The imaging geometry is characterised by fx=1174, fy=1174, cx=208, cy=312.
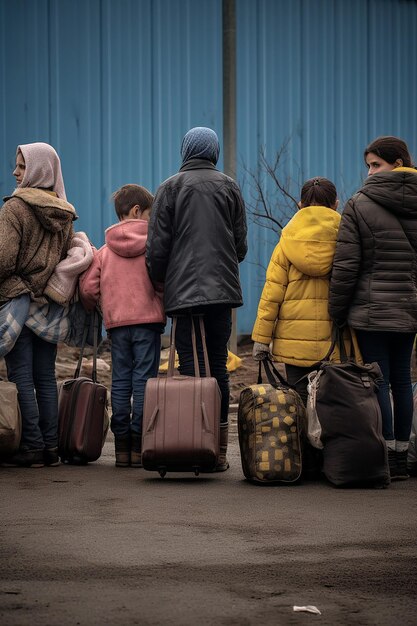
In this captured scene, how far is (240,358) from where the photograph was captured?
13750 millimetres

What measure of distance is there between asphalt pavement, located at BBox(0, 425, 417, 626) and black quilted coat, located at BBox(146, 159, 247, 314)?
111 centimetres

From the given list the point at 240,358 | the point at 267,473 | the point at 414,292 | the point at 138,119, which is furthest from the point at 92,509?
the point at 138,119

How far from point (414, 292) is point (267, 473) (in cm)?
137

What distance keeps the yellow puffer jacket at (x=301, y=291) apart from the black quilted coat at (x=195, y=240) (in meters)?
0.24

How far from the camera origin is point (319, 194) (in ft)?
23.2

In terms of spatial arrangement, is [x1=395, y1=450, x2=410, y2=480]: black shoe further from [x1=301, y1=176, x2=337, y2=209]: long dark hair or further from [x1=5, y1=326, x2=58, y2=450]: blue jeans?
[x1=5, y1=326, x2=58, y2=450]: blue jeans

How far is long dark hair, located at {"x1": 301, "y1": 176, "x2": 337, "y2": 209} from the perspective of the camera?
23.2ft

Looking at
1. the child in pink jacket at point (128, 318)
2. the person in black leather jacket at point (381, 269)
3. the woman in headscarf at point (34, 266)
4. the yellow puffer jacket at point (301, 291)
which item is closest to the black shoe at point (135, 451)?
the child in pink jacket at point (128, 318)

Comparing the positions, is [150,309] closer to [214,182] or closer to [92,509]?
[214,182]

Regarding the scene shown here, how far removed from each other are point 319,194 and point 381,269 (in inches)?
25.1

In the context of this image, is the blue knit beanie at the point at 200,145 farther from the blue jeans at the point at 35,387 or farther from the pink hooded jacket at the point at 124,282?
the blue jeans at the point at 35,387

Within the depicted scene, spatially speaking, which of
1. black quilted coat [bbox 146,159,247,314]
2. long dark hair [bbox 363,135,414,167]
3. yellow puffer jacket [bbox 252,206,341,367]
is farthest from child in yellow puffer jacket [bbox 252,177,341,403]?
long dark hair [bbox 363,135,414,167]

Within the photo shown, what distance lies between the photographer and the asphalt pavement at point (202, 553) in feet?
12.7

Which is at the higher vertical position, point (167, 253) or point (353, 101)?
point (353, 101)
